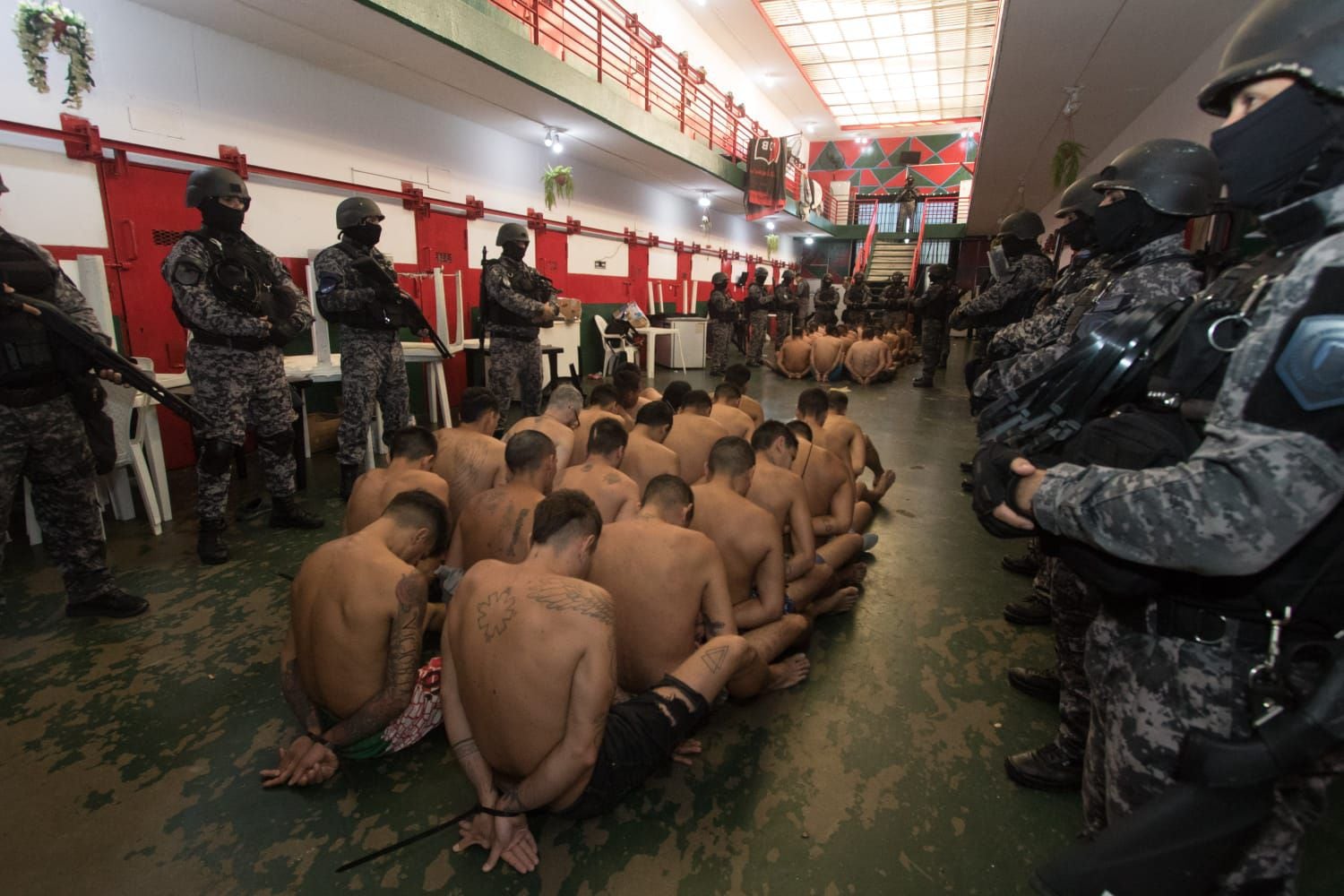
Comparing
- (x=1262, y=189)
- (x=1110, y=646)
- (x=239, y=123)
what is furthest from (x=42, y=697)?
(x=239, y=123)

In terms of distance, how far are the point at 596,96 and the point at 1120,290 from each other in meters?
6.69

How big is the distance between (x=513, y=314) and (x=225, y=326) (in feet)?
8.27

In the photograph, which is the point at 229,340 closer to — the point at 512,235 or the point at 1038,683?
the point at 512,235

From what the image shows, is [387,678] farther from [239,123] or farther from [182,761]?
[239,123]

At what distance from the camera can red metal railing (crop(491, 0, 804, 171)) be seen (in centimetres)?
866

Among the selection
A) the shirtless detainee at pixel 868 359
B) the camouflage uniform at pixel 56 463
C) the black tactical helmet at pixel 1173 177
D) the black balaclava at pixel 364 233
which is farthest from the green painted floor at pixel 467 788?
the shirtless detainee at pixel 868 359

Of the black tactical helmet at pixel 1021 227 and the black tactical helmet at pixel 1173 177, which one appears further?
the black tactical helmet at pixel 1021 227

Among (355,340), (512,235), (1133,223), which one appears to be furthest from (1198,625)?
(512,235)

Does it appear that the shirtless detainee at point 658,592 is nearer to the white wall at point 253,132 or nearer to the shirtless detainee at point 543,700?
the shirtless detainee at point 543,700

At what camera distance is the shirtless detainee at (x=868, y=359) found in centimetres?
1088

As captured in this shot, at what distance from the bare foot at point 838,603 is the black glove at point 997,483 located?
5.86 ft

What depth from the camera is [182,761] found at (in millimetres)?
2055

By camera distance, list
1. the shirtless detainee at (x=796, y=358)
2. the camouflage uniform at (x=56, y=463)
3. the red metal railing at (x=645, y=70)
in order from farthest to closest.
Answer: the shirtless detainee at (x=796, y=358) < the red metal railing at (x=645, y=70) < the camouflage uniform at (x=56, y=463)

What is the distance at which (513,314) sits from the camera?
5707 mm
